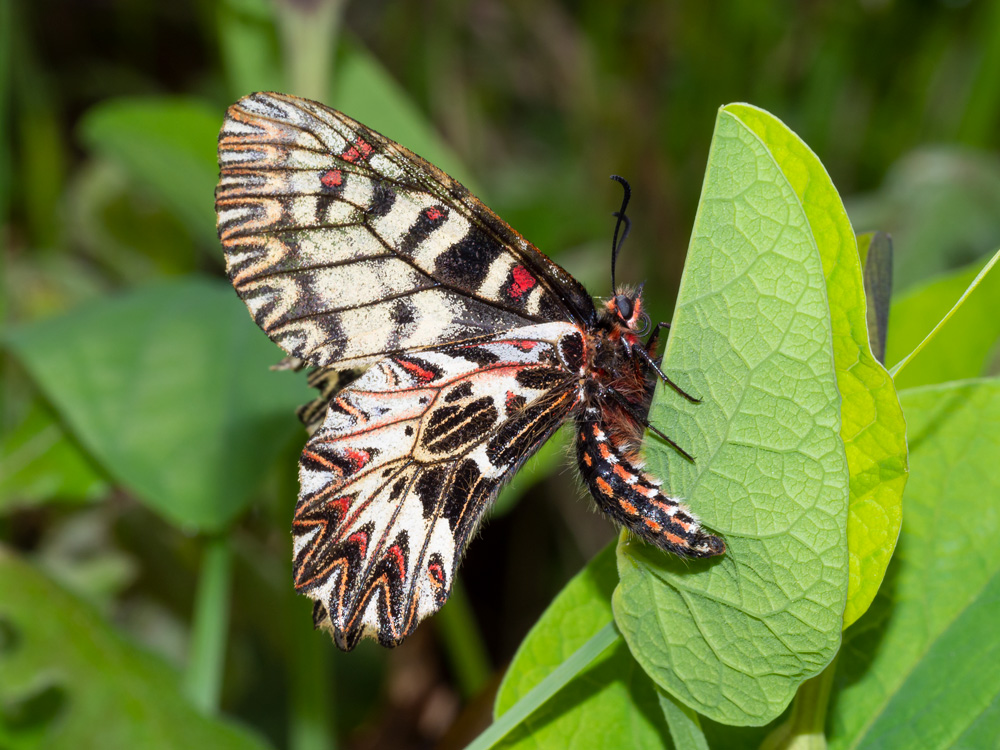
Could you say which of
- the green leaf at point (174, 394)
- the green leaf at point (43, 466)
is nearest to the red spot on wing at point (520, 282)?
the green leaf at point (174, 394)

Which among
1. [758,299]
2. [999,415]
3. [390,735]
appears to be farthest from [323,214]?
[390,735]

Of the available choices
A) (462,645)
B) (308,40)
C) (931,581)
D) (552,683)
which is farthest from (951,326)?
(308,40)

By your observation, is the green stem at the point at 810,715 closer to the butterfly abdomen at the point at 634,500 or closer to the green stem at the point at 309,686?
the butterfly abdomen at the point at 634,500

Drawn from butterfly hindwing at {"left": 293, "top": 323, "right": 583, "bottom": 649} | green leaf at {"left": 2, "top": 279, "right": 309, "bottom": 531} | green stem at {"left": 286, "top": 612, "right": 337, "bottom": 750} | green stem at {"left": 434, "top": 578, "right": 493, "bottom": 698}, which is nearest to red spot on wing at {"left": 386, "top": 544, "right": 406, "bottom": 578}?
butterfly hindwing at {"left": 293, "top": 323, "right": 583, "bottom": 649}

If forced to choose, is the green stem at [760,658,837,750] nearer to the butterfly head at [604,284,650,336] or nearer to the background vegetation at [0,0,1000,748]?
the butterfly head at [604,284,650,336]

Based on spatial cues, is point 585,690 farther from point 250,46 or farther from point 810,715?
point 250,46

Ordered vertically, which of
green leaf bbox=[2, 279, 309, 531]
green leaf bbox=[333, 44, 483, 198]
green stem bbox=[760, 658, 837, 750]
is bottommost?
green leaf bbox=[2, 279, 309, 531]

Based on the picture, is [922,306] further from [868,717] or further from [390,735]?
[390,735]
